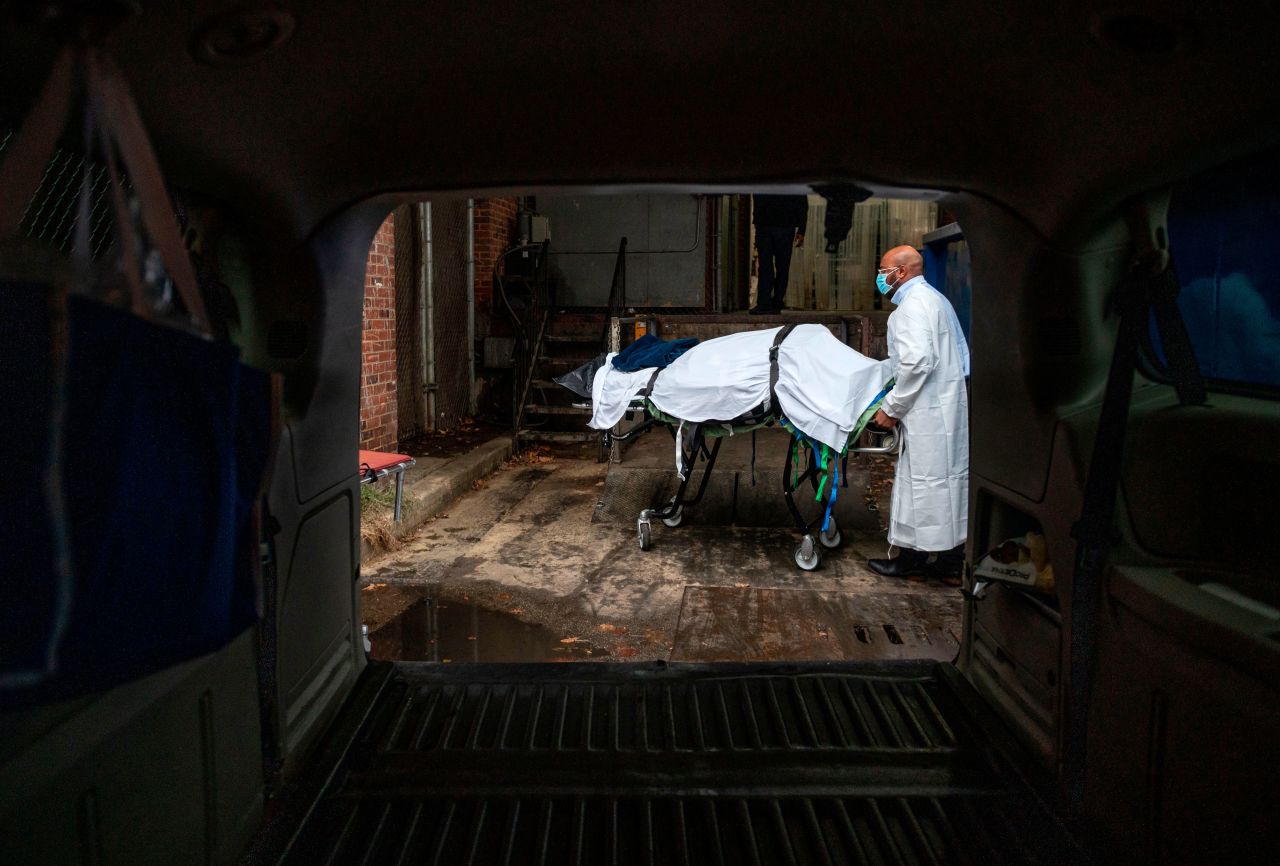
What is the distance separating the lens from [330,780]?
2.44 m

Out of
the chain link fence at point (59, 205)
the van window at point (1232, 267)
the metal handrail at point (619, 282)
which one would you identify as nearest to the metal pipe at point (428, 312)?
the metal handrail at point (619, 282)

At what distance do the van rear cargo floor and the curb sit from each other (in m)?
3.25

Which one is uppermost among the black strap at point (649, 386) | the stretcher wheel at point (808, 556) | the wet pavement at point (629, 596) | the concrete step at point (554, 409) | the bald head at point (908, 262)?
the bald head at point (908, 262)

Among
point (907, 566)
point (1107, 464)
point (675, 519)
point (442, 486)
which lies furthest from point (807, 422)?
point (442, 486)

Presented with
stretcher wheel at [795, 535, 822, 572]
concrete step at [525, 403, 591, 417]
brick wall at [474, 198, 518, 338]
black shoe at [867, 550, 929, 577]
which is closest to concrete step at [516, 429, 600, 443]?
concrete step at [525, 403, 591, 417]

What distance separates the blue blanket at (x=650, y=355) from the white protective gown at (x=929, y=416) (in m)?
1.64

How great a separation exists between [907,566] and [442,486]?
3865 mm

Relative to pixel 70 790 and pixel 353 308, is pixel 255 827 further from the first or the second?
pixel 353 308

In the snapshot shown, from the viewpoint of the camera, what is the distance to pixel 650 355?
629cm

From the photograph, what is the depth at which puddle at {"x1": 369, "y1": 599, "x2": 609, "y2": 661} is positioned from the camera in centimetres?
421

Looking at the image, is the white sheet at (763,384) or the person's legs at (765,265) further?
the person's legs at (765,265)

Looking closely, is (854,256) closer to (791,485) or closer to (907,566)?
(791,485)

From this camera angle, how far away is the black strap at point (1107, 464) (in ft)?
6.88

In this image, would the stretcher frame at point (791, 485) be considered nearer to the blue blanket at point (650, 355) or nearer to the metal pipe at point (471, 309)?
the blue blanket at point (650, 355)
